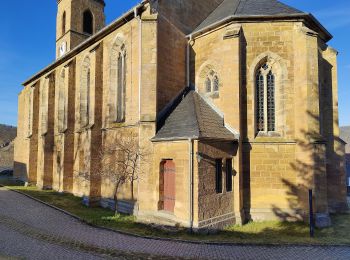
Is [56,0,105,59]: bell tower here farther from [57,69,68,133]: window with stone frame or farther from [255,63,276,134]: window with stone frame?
[255,63,276,134]: window with stone frame

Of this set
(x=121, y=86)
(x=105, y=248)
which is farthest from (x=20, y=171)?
(x=105, y=248)

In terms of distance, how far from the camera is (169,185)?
13711 mm

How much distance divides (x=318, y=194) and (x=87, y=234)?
1088 cm

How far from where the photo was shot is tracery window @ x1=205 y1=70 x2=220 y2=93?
16.1m

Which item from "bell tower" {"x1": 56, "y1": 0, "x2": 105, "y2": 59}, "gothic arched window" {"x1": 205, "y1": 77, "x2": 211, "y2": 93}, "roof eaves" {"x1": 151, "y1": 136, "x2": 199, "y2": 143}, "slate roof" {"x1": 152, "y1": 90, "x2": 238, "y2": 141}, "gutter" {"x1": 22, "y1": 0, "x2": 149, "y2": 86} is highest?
"bell tower" {"x1": 56, "y1": 0, "x2": 105, "y2": 59}

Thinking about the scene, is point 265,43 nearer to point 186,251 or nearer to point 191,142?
point 191,142

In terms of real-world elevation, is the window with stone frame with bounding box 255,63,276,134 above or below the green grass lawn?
above

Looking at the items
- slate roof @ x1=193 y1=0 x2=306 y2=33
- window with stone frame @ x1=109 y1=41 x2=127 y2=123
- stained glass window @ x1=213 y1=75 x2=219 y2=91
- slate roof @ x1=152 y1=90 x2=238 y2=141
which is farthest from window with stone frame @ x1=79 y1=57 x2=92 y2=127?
stained glass window @ x1=213 y1=75 x2=219 y2=91

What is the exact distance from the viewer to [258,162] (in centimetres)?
1450

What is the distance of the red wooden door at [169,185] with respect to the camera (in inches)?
531

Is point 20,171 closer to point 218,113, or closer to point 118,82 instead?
point 118,82

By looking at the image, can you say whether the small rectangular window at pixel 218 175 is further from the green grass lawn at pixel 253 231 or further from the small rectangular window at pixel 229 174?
the green grass lawn at pixel 253 231

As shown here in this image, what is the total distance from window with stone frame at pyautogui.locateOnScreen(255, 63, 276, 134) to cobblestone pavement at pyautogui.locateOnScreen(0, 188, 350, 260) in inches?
265

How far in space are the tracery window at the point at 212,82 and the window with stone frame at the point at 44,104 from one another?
1562cm
